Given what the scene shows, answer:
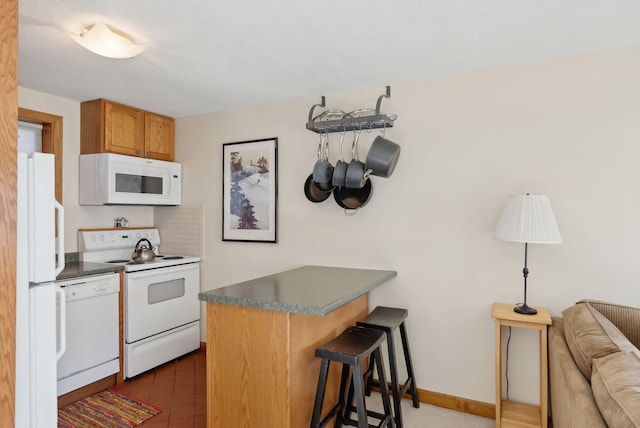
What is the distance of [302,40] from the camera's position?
211 cm

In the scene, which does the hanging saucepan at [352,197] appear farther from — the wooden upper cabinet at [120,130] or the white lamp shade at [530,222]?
the wooden upper cabinet at [120,130]

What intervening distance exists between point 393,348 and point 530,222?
1.11 m

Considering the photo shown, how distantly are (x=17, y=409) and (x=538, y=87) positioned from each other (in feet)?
10.6

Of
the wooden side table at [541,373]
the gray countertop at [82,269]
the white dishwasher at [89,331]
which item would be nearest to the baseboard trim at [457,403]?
the wooden side table at [541,373]

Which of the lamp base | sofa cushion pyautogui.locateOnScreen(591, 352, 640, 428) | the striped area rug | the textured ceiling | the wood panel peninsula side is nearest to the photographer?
sofa cushion pyautogui.locateOnScreen(591, 352, 640, 428)

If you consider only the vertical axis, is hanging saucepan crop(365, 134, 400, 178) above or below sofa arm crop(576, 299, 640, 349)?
above

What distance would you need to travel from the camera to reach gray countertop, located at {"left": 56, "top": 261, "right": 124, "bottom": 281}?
2.63m

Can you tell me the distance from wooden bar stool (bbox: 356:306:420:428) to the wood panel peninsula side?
32 cm

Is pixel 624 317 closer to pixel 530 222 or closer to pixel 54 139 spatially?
pixel 530 222

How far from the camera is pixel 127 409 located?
2615 mm

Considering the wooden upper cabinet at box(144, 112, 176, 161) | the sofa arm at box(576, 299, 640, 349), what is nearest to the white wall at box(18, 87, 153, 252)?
the wooden upper cabinet at box(144, 112, 176, 161)

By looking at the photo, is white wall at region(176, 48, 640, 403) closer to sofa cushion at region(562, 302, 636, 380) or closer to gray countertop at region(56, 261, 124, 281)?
sofa cushion at region(562, 302, 636, 380)

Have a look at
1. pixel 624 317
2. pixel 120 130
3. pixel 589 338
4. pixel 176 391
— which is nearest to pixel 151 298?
pixel 176 391

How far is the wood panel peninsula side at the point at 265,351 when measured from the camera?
189 centimetres
